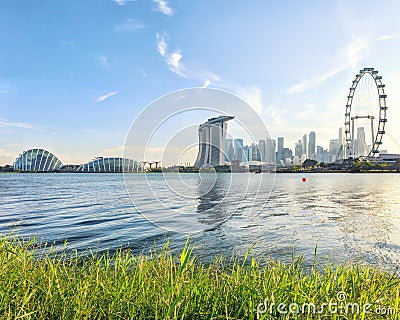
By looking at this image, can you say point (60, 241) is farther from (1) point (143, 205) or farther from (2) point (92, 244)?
(1) point (143, 205)

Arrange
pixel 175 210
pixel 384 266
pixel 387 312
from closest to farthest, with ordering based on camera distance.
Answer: pixel 387 312 → pixel 384 266 → pixel 175 210

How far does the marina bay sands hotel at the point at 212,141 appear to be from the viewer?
8.73 m

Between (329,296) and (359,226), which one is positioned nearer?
(329,296)

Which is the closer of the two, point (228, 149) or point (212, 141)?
point (212, 141)

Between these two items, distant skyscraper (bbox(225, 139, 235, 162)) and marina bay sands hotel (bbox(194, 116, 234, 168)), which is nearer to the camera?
marina bay sands hotel (bbox(194, 116, 234, 168))

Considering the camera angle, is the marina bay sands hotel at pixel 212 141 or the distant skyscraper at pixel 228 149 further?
the distant skyscraper at pixel 228 149

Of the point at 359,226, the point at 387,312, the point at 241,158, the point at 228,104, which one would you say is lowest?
the point at 359,226

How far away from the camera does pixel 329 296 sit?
3.73 m

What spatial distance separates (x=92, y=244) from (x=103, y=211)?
30.7 feet

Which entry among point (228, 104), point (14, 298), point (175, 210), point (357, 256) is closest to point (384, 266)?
point (357, 256)

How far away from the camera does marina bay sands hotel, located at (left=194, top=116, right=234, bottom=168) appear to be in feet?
28.6

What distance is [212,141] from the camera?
31.5 ft

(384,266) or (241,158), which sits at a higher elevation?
(241,158)

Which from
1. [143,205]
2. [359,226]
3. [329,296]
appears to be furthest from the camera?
[143,205]
